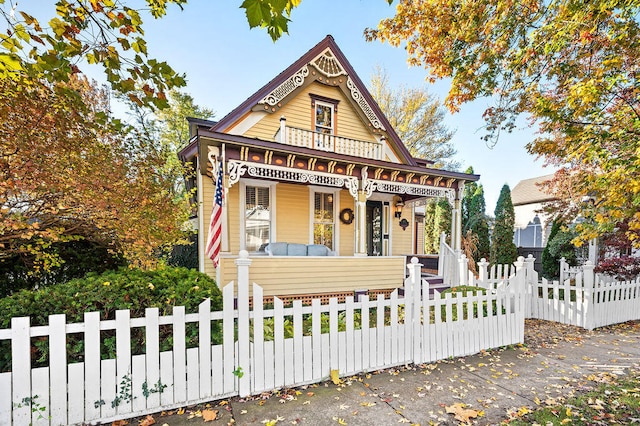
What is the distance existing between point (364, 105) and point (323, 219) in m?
4.21

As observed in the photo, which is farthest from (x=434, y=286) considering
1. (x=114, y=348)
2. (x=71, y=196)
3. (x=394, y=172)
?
(x=71, y=196)

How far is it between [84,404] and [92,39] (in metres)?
3.11

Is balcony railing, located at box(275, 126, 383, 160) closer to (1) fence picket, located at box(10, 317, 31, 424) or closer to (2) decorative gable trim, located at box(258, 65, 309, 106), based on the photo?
(2) decorative gable trim, located at box(258, 65, 309, 106)

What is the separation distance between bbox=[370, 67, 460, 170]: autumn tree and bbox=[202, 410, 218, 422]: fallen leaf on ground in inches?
832

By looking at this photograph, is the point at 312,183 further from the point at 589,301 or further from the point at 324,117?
the point at 589,301

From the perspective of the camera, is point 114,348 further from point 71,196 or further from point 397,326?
point 397,326

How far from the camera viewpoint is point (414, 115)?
2167 centimetres

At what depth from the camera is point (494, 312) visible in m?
4.89

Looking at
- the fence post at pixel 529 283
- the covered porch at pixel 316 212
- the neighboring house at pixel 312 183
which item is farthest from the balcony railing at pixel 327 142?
the fence post at pixel 529 283

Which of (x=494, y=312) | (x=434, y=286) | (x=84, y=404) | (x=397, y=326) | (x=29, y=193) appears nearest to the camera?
(x=84, y=404)

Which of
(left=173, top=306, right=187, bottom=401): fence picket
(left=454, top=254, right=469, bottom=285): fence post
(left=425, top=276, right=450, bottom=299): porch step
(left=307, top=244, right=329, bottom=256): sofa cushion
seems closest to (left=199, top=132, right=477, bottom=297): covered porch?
(left=307, top=244, right=329, bottom=256): sofa cushion

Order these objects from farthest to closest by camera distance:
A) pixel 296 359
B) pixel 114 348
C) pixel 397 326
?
pixel 397 326 → pixel 296 359 → pixel 114 348

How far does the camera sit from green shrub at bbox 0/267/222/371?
2.67 meters

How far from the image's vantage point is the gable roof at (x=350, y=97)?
27.5 ft
